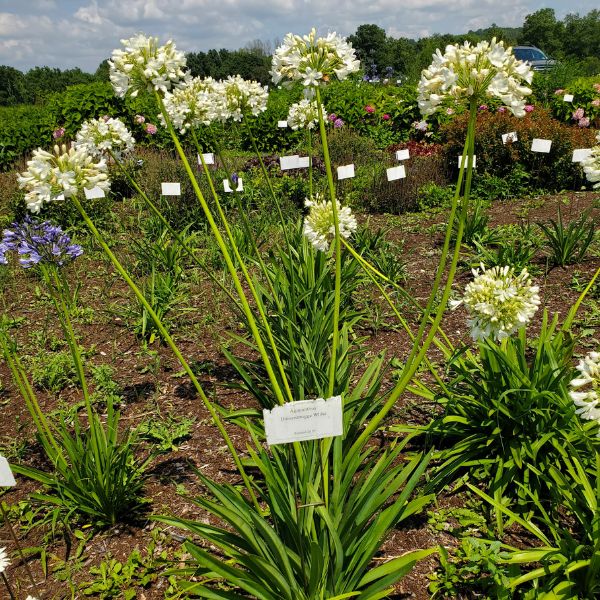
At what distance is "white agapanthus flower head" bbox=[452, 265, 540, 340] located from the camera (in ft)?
7.37

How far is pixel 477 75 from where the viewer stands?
61.1 inches

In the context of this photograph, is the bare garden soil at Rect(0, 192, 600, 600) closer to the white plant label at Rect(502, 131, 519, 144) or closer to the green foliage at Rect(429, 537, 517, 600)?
the green foliage at Rect(429, 537, 517, 600)

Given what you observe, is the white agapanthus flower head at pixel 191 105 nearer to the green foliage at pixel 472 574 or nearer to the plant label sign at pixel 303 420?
the plant label sign at pixel 303 420

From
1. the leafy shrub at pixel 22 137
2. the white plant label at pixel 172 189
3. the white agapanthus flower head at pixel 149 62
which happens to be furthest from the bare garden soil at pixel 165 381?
the leafy shrub at pixel 22 137

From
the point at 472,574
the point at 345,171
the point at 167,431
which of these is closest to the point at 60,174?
the point at 167,431

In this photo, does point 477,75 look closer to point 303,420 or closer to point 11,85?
point 303,420

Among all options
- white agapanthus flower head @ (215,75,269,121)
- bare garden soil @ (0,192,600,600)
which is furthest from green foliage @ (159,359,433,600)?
white agapanthus flower head @ (215,75,269,121)

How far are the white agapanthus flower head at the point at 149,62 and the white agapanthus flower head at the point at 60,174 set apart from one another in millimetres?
310

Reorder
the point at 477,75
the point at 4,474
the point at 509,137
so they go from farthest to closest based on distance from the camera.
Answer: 1. the point at 509,137
2. the point at 4,474
3. the point at 477,75

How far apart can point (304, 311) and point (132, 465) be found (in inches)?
55.3

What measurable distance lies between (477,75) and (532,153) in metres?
7.10

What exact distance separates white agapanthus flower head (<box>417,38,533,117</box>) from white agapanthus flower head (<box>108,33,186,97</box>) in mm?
833

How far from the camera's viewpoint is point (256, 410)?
312cm

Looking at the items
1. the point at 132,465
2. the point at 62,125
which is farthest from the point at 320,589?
the point at 62,125
